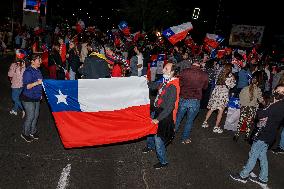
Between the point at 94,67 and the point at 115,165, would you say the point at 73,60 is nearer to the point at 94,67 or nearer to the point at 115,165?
the point at 94,67

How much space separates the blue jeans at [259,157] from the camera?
268 inches

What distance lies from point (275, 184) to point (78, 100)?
4.12 meters

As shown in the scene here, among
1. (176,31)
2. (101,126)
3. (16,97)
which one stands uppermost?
(176,31)

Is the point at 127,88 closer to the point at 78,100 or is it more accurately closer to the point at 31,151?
the point at 78,100

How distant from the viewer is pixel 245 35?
37656 millimetres

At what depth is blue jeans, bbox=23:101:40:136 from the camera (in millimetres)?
7652

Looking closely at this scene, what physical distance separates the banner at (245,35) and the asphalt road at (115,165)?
29.6 meters

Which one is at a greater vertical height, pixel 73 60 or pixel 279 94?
pixel 279 94

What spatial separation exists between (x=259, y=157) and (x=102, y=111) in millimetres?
3055

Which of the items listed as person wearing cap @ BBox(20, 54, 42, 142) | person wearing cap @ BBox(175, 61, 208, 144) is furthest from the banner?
person wearing cap @ BBox(20, 54, 42, 142)

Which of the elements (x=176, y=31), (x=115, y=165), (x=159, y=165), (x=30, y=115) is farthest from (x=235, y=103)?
(x=30, y=115)

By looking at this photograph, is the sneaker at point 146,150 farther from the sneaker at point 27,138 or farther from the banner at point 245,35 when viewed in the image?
the banner at point 245,35

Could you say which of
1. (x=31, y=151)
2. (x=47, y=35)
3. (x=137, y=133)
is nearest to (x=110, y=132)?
(x=137, y=133)

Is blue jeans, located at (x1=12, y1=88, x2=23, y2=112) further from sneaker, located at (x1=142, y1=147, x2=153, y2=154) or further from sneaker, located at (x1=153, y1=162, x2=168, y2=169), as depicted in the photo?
sneaker, located at (x1=153, y1=162, x2=168, y2=169)
